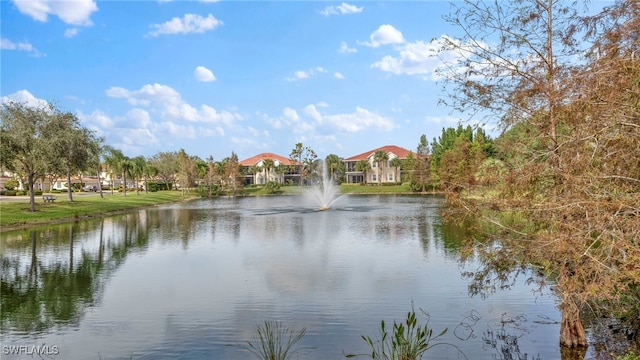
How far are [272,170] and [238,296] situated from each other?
379ft

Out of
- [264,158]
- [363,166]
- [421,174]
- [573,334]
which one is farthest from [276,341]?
[264,158]

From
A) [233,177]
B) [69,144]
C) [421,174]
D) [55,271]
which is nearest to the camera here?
[55,271]

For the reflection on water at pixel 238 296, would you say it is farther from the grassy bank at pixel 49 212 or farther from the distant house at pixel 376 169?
the distant house at pixel 376 169

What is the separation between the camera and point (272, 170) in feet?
431

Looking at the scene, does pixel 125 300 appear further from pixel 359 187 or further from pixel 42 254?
pixel 359 187

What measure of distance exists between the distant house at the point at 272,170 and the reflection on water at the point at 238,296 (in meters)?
95.3

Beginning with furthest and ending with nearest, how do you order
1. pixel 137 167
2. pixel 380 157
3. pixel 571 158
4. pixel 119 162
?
pixel 380 157 → pixel 137 167 → pixel 119 162 → pixel 571 158

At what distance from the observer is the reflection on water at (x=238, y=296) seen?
40.0 ft

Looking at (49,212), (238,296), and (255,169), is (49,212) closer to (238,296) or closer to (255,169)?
(238,296)

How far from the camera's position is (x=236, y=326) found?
1331 cm

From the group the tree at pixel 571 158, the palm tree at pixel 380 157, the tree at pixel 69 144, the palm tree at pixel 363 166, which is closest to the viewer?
the tree at pixel 571 158

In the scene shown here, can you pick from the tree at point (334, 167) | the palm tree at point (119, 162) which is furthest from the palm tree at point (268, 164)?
the palm tree at point (119, 162)

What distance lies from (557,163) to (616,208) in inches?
95.7

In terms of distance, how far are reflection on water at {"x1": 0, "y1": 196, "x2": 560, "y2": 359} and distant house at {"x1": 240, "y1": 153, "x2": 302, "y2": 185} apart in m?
95.3
